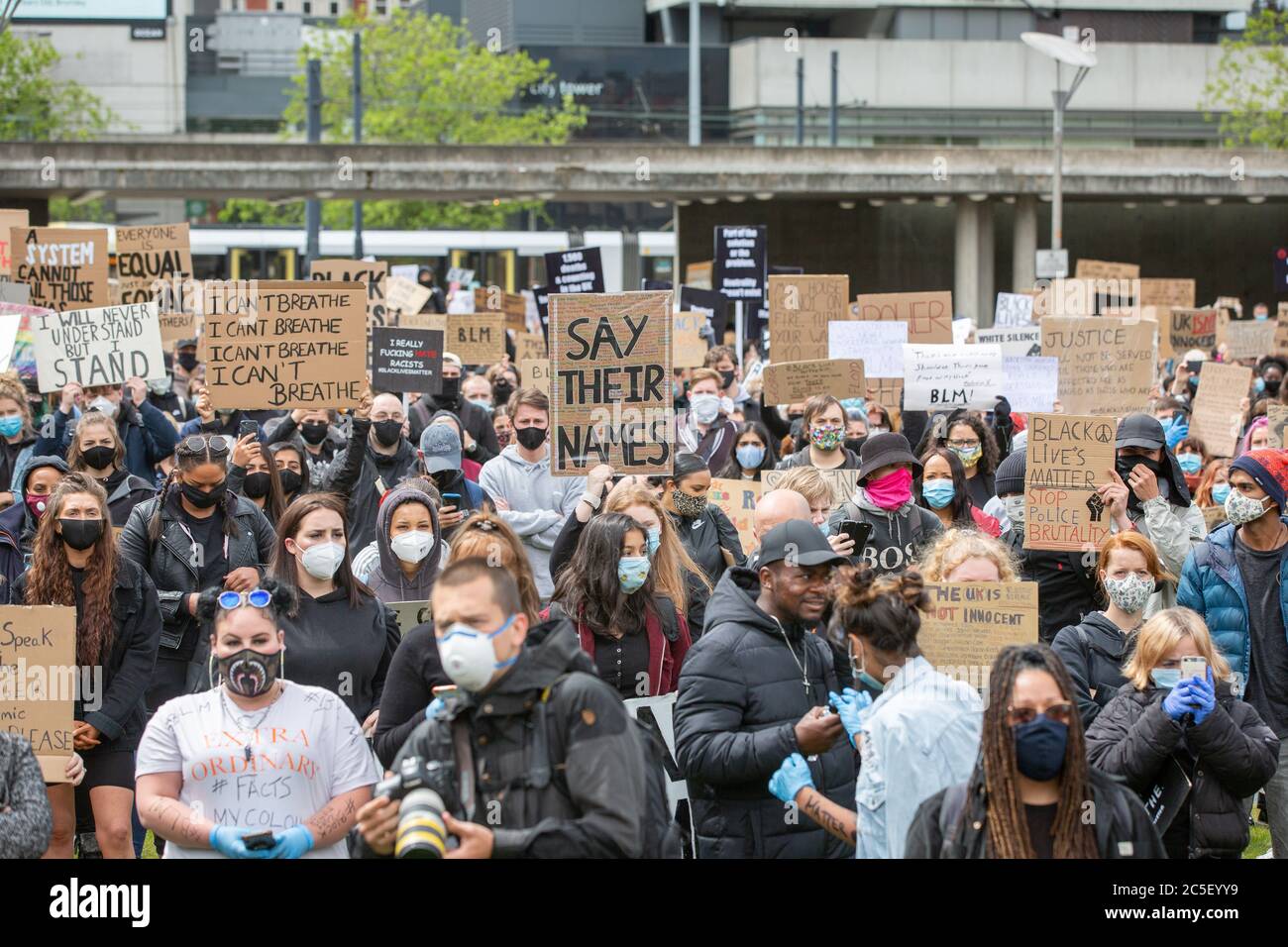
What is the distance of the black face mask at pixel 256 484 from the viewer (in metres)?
9.00

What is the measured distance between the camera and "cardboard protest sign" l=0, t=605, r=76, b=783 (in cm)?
620

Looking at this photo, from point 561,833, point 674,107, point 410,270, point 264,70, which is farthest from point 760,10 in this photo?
point 561,833

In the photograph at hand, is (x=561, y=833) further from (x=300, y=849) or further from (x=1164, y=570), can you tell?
(x=1164, y=570)

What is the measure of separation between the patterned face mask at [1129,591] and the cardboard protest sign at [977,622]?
40.3 inches

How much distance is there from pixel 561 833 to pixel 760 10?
6430cm

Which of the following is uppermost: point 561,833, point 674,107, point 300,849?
point 674,107

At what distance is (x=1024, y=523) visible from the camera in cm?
834

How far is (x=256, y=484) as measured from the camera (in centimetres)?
902

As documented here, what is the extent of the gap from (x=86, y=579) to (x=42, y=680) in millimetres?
804

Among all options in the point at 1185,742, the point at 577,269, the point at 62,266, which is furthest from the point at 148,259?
the point at 1185,742

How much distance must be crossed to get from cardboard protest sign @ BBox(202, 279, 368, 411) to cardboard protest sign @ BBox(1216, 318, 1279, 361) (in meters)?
11.6

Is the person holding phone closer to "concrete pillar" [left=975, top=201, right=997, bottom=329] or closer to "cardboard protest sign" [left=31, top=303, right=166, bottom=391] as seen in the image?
"cardboard protest sign" [left=31, top=303, right=166, bottom=391]

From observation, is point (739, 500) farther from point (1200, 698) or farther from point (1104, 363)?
point (1200, 698)

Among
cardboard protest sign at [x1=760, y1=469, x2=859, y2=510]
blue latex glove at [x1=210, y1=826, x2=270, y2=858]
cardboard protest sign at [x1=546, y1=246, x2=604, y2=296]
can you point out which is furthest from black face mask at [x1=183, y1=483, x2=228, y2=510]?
cardboard protest sign at [x1=546, y1=246, x2=604, y2=296]
